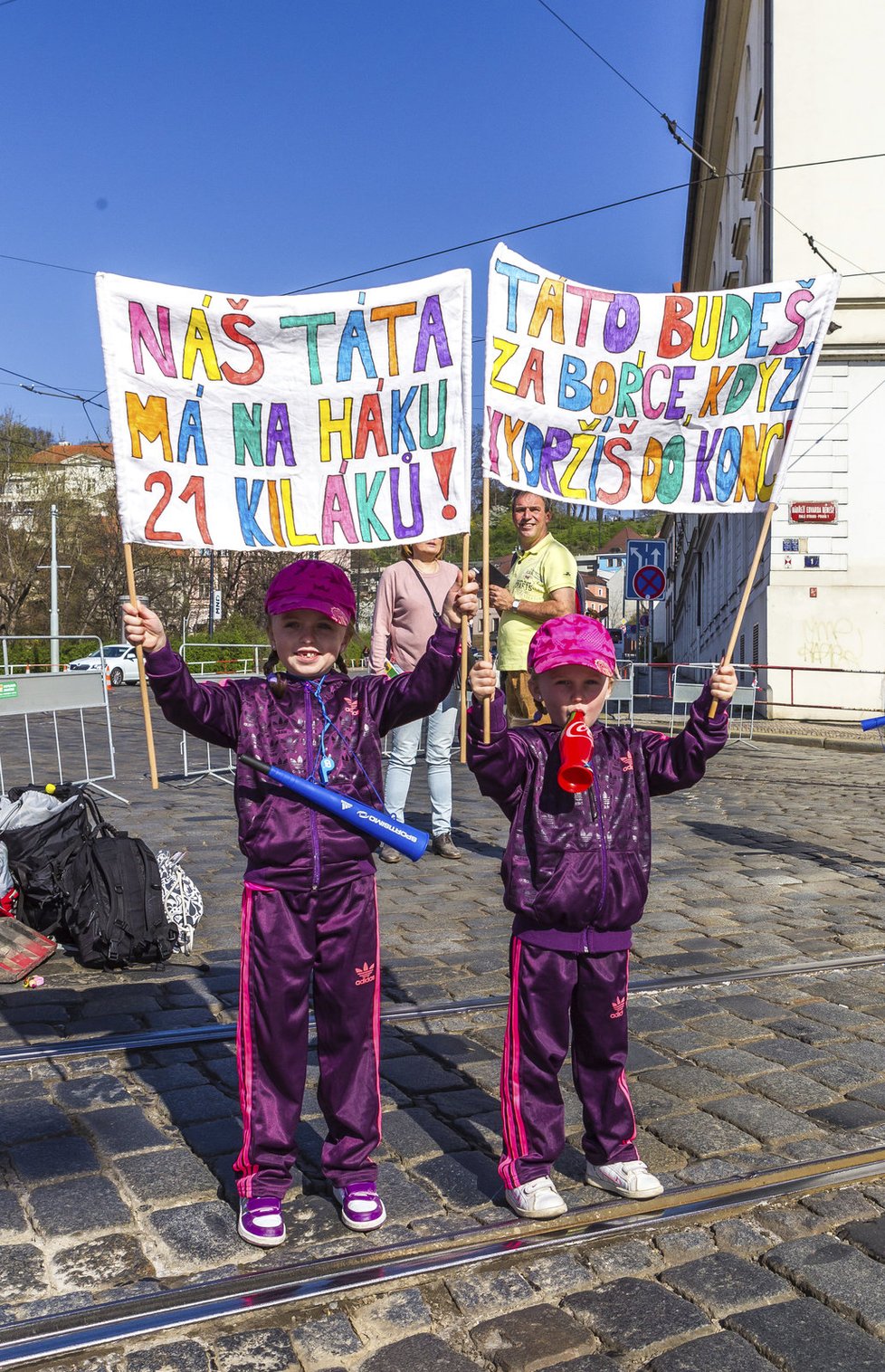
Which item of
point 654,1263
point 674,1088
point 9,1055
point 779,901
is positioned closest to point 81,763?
point 779,901

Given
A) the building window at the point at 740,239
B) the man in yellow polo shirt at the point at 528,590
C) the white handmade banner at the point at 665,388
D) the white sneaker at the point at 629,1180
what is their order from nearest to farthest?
1. the white sneaker at the point at 629,1180
2. the white handmade banner at the point at 665,388
3. the man in yellow polo shirt at the point at 528,590
4. the building window at the point at 740,239

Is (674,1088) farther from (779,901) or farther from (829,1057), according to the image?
(779,901)

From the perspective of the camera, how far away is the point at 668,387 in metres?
3.99

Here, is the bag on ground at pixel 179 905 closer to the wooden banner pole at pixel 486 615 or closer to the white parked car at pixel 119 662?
the wooden banner pole at pixel 486 615

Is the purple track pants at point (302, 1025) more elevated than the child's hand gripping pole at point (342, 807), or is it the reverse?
the child's hand gripping pole at point (342, 807)

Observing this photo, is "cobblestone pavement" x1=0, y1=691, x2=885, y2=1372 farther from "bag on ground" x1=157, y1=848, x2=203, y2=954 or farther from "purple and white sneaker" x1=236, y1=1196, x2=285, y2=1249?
"bag on ground" x1=157, y1=848, x2=203, y2=954

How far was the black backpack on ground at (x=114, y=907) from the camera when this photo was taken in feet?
17.5

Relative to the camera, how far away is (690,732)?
324 cm

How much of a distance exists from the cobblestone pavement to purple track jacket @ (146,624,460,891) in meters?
0.90

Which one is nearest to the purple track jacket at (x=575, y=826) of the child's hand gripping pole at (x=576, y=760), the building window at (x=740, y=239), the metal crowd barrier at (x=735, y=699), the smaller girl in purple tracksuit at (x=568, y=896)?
the smaller girl in purple tracksuit at (x=568, y=896)

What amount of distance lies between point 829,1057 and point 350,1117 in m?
1.98

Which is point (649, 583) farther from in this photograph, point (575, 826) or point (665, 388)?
point (575, 826)

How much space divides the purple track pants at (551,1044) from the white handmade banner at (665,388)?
1453mm

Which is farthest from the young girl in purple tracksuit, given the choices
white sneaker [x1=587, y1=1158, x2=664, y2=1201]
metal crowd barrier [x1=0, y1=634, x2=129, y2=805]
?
metal crowd barrier [x1=0, y1=634, x2=129, y2=805]
